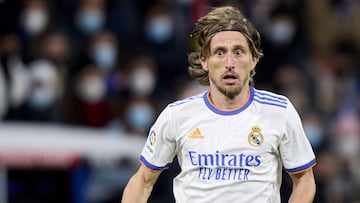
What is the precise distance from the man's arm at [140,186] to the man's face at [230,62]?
0.66 m

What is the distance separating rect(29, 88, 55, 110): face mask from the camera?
13.9 m

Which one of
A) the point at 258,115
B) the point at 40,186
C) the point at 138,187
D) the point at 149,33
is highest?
the point at 258,115

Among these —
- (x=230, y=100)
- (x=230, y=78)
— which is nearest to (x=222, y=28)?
(x=230, y=78)

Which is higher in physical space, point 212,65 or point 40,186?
point 212,65

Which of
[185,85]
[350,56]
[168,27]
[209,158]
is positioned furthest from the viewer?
[350,56]

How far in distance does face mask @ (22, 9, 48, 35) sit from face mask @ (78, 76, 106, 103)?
85 centimetres

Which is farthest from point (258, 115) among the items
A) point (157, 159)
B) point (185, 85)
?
point (185, 85)

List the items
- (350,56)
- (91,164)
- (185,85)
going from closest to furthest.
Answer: (91,164), (185,85), (350,56)

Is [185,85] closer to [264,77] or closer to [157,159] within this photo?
[264,77]

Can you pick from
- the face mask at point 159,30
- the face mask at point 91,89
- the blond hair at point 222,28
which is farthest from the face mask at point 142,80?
the blond hair at point 222,28

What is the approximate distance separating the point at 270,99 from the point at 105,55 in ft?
28.9

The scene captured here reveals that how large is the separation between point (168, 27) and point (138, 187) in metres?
9.19

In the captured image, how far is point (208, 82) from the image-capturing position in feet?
23.3

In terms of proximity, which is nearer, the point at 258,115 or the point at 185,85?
the point at 258,115
